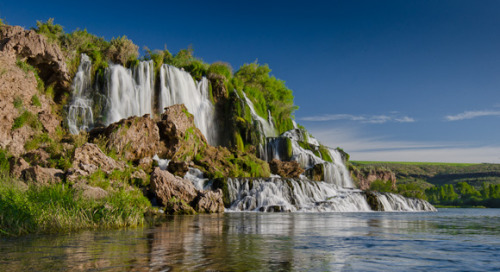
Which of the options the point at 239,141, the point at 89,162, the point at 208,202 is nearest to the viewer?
the point at 89,162

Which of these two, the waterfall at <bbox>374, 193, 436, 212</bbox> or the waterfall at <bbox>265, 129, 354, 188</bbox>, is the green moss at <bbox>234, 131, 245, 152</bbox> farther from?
the waterfall at <bbox>374, 193, 436, 212</bbox>

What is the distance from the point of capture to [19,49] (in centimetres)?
2866

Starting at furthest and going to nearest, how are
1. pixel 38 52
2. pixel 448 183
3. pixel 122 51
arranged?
pixel 448 183 < pixel 122 51 < pixel 38 52

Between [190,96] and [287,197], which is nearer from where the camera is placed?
[287,197]

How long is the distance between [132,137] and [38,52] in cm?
1033

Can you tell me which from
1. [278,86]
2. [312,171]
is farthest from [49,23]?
[278,86]

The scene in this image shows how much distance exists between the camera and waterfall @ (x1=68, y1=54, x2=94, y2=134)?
32375 mm

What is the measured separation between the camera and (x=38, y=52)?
29688 millimetres

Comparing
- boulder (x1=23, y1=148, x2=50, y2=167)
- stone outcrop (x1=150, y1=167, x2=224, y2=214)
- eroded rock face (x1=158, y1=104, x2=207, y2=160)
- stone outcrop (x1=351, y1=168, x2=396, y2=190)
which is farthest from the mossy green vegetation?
boulder (x1=23, y1=148, x2=50, y2=167)

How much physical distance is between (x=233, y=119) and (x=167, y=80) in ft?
29.1

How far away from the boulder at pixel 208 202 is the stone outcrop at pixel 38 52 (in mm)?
18096

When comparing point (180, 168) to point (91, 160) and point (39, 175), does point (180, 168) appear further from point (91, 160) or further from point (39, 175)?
point (39, 175)

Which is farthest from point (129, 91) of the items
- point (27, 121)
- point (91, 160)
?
point (91, 160)

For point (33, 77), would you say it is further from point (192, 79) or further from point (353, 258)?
point (353, 258)
